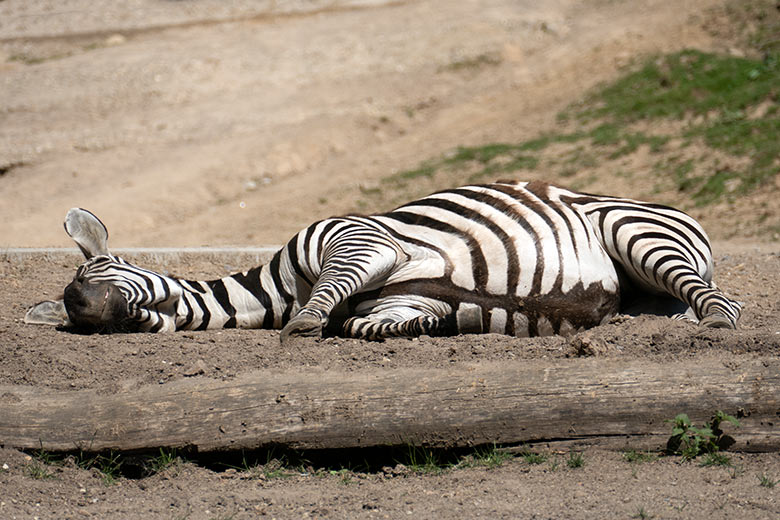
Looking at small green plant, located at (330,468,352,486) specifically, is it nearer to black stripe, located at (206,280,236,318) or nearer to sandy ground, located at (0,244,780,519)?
sandy ground, located at (0,244,780,519)

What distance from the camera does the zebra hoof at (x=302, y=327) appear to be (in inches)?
163

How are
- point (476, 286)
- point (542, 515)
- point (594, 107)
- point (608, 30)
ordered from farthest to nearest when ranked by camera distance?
point (608, 30)
point (594, 107)
point (476, 286)
point (542, 515)

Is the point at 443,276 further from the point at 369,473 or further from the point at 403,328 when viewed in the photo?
the point at 369,473

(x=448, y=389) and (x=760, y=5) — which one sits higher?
(x=760, y=5)

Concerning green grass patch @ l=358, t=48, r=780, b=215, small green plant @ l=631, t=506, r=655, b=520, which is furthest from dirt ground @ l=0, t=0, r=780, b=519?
green grass patch @ l=358, t=48, r=780, b=215

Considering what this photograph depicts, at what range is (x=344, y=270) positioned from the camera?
4.58 m

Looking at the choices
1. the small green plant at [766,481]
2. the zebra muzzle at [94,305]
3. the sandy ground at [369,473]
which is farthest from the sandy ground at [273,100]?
the small green plant at [766,481]

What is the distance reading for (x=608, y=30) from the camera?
17188 millimetres

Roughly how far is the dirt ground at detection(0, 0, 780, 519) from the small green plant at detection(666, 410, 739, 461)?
0.06 metres

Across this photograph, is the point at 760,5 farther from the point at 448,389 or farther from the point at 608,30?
the point at 448,389

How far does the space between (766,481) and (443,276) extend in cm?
222

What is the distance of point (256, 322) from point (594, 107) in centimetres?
1089

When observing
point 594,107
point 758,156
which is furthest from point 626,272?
point 594,107

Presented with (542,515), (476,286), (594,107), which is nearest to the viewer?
(542,515)
